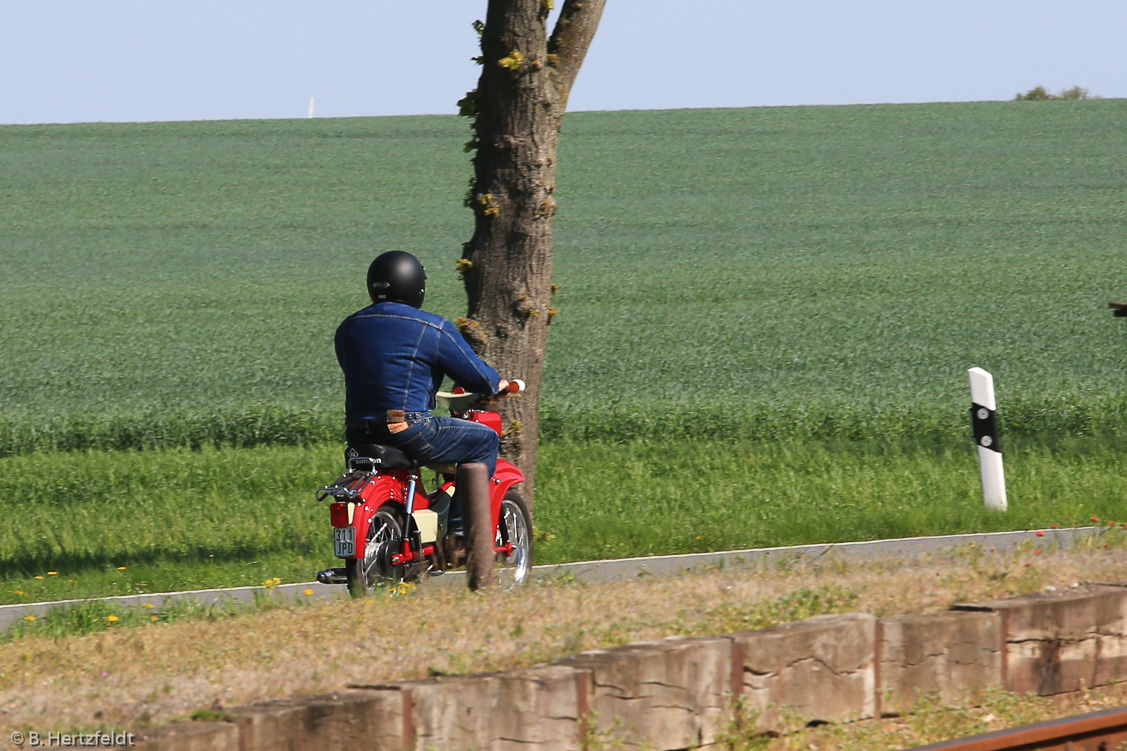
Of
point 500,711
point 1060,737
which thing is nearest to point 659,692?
point 500,711

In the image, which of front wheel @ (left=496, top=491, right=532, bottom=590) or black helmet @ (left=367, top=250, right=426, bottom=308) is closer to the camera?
black helmet @ (left=367, top=250, right=426, bottom=308)

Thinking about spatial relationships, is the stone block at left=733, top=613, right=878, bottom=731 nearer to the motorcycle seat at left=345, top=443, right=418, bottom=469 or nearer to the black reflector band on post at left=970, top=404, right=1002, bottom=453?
the motorcycle seat at left=345, top=443, right=418, bottom=469

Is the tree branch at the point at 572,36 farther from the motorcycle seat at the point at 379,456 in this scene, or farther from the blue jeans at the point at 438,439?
the motorcycle seat at the point at 379,456

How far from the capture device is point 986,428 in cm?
1137

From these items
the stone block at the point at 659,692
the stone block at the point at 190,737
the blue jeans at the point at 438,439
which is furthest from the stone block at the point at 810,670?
the blue jeans at the point at 438,439

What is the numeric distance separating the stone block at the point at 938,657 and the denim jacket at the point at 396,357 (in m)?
2.73

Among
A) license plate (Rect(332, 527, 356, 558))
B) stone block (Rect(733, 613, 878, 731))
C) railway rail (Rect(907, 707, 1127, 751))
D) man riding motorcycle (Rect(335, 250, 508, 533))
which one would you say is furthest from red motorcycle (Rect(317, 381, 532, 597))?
railway rail (Rect(907, 707, 1127, 751))

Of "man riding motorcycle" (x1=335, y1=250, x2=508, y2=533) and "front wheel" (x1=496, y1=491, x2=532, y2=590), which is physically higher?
"man riding motorcycle" (x1=335, y1=250, x2=508, y2=533)

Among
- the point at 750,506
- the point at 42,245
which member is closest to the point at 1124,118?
the point at 42,245

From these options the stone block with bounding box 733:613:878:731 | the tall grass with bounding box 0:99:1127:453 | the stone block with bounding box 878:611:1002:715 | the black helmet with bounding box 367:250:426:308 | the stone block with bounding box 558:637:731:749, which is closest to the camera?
the stone block with bounding box 558:637:731:749

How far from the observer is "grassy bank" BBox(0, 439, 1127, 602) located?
33.7ft

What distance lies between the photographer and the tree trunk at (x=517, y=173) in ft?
30.1

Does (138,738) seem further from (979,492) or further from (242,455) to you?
(242,455)

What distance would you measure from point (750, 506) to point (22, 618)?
600 centimetres
